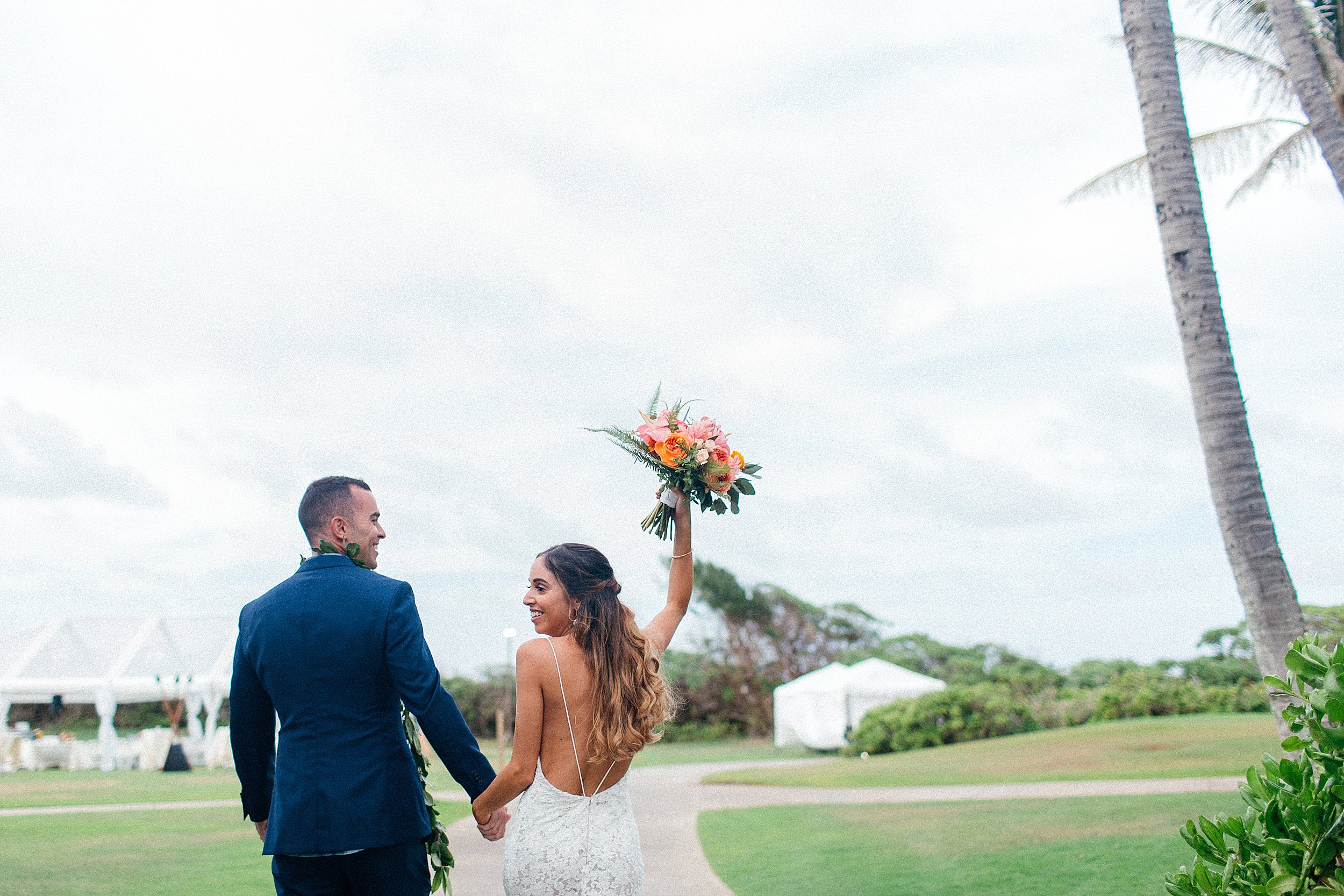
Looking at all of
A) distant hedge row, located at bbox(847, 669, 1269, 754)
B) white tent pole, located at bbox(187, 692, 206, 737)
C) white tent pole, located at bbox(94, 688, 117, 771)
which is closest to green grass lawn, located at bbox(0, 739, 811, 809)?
white tent pole, located at bbox(94, 688, 117, 771)

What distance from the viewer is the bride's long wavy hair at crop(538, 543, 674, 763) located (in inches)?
140

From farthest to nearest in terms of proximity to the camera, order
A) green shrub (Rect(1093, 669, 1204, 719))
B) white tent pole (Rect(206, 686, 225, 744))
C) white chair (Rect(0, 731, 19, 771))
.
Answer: white tent pole (Rect(206, 686, 225, 744))
green shrub (Rect(1093, 669, 1204, 719))
white chair (Rect(0, 731, 19, 771))

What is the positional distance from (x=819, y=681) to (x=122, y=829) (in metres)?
19.1

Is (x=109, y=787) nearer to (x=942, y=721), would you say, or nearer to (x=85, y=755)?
(x=85, y=755)

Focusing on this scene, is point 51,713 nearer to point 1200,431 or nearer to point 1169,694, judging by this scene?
point 1169,694

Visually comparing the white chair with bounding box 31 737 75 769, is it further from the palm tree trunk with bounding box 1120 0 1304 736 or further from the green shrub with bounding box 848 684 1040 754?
the palm tree trunk with bounding box 1120 0 1304 736

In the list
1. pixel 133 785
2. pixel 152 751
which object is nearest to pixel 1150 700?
pixel 133 785

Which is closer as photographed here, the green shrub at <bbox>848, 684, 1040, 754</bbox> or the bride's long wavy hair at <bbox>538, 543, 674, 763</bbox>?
the bride's long wavy hair at <bbox>538, 543, 674, 763</bbox>

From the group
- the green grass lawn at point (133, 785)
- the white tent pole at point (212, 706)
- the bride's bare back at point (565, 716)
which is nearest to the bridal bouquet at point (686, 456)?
the bride's bare back at point (565, 716)

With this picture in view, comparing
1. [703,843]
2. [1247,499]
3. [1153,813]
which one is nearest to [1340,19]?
[1153,813]

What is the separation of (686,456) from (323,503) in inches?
55.9

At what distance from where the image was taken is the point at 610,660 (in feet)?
11.9

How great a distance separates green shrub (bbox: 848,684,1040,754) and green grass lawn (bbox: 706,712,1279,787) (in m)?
2.15

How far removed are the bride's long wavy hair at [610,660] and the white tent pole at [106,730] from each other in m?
24.4
